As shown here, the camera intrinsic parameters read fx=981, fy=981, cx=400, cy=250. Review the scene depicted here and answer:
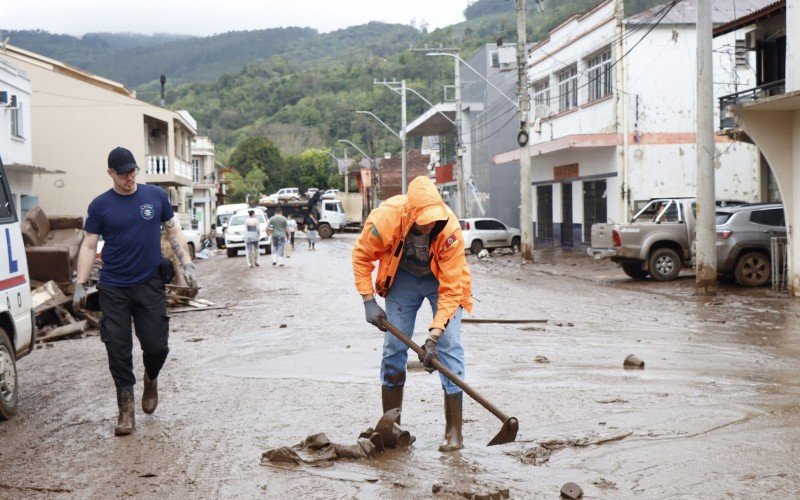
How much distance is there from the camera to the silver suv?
1923cm

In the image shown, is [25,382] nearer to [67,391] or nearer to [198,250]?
[67,391]

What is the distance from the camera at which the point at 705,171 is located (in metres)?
18.1

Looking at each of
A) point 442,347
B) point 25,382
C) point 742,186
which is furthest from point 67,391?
point 742,186

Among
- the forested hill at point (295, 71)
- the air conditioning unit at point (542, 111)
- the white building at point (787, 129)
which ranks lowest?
the white building at point (787, 129)

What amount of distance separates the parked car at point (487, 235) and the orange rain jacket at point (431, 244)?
3027 cm

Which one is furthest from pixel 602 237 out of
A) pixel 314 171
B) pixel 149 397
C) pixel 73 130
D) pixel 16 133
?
pixel 314 171

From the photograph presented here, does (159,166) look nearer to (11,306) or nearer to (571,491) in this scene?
(11,306)

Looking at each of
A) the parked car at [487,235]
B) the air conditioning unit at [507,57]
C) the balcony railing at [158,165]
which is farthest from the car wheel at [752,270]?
the balcony railing at [158,165]

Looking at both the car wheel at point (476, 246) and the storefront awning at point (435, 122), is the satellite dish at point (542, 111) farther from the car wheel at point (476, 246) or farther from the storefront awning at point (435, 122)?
the storefront awning at point (435, 122)

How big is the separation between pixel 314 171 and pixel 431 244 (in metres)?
101

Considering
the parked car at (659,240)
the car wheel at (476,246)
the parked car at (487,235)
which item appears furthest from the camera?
the car wheel at (476,246)

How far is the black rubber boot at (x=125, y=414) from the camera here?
22.1 ft

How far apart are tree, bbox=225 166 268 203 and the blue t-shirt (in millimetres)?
90171

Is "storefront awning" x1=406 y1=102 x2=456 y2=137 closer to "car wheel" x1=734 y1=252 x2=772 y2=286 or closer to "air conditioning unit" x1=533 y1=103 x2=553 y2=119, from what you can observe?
"air conditioning unit" x1=533 y1=103 x2=553 y2=119
